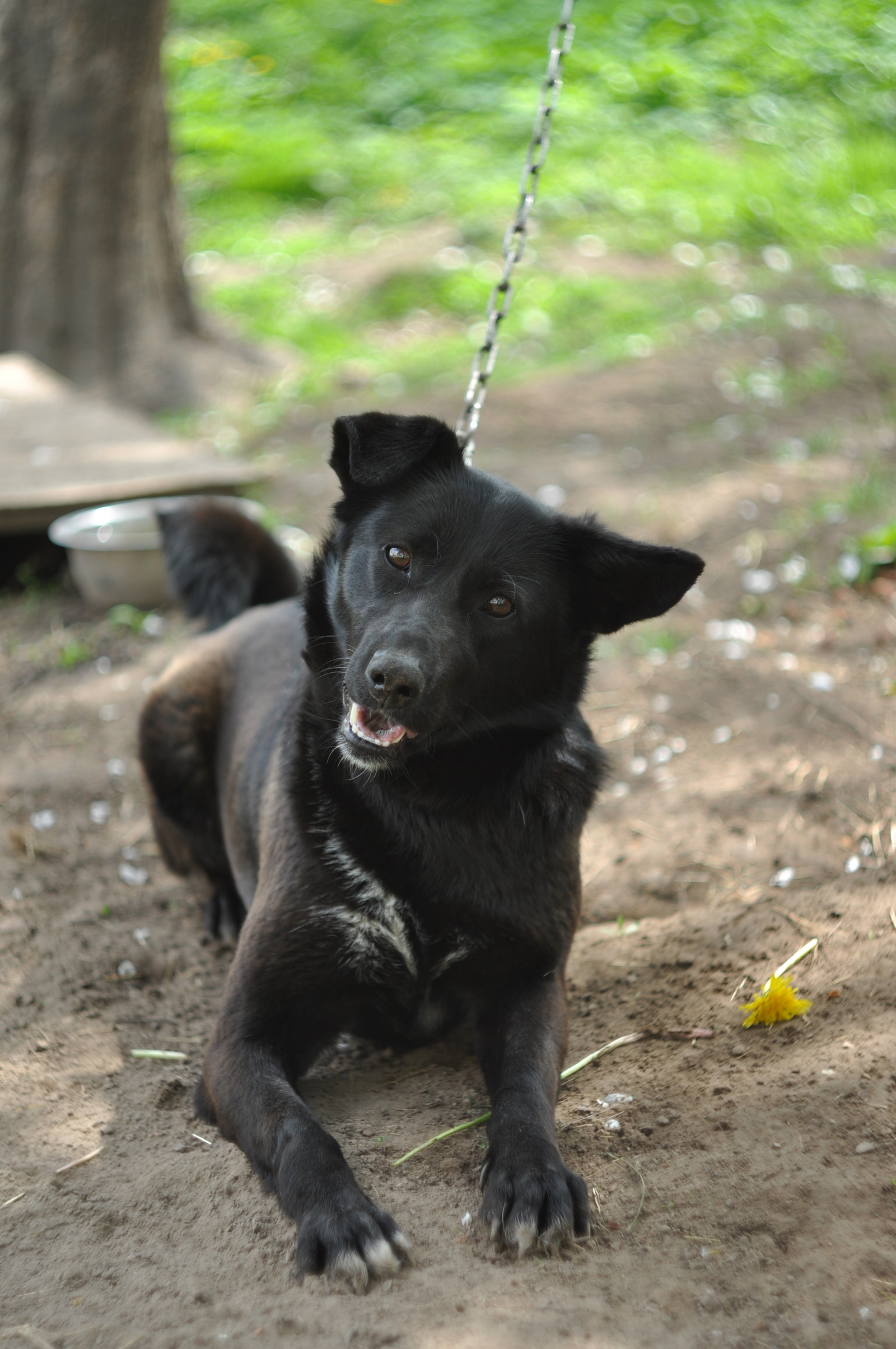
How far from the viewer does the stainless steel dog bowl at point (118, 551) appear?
5395 mm

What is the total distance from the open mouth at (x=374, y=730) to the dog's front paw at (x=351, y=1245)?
0.93m

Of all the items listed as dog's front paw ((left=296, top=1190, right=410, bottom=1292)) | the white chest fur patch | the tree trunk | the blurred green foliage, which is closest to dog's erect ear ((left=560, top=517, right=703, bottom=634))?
the white chest fur patch

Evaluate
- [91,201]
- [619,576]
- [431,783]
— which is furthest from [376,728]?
[91,201]

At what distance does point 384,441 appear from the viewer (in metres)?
2.66

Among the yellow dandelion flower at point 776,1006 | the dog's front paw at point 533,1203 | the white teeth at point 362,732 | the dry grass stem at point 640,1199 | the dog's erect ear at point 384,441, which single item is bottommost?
the yellow dandelion flower at point 776,1006

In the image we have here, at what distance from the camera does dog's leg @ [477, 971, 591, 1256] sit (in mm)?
2176

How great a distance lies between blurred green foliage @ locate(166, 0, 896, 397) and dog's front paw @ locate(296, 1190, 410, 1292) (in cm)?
A: 674

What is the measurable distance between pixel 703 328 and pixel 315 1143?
7.90 meters

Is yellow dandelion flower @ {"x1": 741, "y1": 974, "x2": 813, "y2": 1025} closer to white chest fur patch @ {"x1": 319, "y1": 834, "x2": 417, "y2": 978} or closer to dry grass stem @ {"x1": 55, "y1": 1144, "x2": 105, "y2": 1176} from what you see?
white chest fur patch @ {"x1": 319, "y1": 834, "x2": 417, "y2": 978}

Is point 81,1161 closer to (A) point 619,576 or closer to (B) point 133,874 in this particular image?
(B) point 133,874

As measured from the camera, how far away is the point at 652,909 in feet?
11.8

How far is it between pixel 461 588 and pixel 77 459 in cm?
424

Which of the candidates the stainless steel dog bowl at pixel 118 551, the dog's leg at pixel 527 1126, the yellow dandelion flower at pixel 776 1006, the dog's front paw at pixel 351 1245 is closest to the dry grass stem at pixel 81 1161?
the dog's front paw at pixel 351 1245

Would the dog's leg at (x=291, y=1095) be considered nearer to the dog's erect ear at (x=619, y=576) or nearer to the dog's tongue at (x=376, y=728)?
the dog's tongue at (x=376, y=728)
